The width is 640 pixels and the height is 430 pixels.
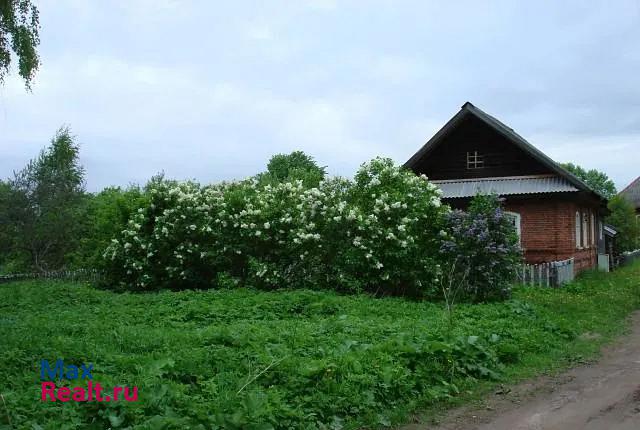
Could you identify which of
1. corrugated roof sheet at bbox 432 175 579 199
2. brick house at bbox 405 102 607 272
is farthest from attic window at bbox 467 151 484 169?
corrugated roof sheet at bbox 432 175 579 199

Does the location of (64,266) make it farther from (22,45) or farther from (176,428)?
(176,428)

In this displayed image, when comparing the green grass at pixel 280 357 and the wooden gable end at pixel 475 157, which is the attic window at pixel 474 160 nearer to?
the wooden gable end at pixel 475 157

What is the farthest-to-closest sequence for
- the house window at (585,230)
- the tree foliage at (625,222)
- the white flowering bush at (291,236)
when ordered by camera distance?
the tree foliage at (625,222)
the house window at (585,230)
the white flowering bush at (291,236)

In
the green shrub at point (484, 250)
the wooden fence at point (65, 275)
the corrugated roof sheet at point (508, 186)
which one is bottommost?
the wooden fence at point (65, 275)

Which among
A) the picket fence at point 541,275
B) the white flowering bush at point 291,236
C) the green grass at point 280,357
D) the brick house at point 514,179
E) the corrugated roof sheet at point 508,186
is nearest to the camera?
the green grass at point 280,357

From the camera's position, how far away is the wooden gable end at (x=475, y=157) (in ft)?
74.2

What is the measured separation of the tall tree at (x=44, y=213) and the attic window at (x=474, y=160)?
1530 centimetres

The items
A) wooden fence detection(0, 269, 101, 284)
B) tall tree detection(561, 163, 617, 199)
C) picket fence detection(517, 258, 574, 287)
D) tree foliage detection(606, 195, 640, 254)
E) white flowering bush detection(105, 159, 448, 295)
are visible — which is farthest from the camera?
tall tree detection(561, 163, 617, 199)

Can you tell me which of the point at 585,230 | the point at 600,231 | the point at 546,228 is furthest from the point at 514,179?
the point at 600,231

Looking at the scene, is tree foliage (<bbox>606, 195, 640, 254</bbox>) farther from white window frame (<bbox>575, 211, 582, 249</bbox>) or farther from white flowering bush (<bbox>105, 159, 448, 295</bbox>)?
white flowering bush (<bbox>105, 159, 448, 295</bbox>)

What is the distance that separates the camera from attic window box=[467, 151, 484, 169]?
23.4m

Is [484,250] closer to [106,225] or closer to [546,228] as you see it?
[546,228]

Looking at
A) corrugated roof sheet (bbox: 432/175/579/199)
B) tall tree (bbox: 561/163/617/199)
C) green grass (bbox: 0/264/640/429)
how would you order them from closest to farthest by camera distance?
green grass (bbox: 0/264/640/429) → corrugated roof sheet (bbox: 432/175/579/199) → tall tree (bbox: 561/163/617/199)

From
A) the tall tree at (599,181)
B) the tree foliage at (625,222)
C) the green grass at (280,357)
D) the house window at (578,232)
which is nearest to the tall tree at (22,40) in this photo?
the green grass at (280,357)
